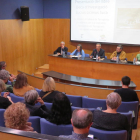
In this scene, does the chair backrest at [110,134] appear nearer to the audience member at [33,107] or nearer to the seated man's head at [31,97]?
the audience member at [33,107]

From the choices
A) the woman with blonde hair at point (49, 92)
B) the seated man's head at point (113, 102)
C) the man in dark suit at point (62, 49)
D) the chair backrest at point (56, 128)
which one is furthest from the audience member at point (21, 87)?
the man in dark suit at point (62, 49)

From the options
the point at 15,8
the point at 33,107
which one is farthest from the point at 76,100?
the point at 15,8

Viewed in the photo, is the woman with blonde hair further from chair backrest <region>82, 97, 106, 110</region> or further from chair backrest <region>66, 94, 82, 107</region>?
chair backrest <region>82, 97, 106, 110</region>

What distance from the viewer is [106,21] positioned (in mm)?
7363

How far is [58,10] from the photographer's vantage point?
8242 mm

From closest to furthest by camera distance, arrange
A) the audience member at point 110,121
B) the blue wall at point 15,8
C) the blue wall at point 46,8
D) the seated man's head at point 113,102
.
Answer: the audience member at point 110,121 < the seated man's head at point 113,102 < the blue wall at point 15,8 < the blue wall at point 46,8

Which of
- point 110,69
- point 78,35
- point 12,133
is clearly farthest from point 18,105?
point 78,35

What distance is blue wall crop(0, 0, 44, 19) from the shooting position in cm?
593

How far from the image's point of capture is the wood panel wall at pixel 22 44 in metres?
6.14

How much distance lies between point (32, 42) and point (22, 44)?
73cm

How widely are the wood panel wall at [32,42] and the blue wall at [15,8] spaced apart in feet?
0.63

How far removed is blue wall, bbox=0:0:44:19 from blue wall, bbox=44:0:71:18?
1.41 ft

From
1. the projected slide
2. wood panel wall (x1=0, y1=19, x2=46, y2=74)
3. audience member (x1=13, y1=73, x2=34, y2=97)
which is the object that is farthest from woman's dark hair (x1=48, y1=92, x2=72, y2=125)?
the projected slide

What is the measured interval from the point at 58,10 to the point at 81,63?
3.50 m
